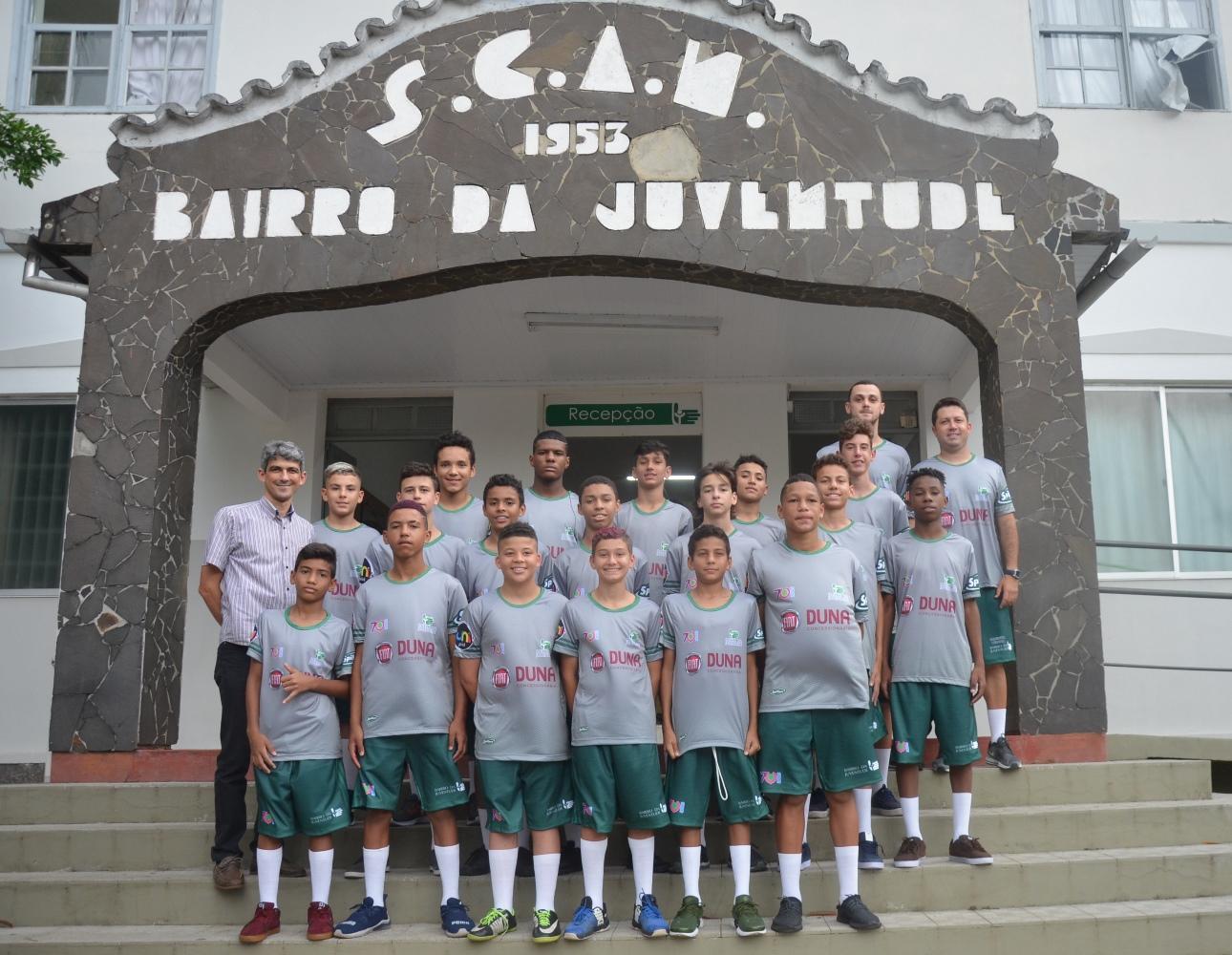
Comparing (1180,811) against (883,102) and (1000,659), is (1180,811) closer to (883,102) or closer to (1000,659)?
(1000,659)

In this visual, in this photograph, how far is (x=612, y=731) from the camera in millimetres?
5086

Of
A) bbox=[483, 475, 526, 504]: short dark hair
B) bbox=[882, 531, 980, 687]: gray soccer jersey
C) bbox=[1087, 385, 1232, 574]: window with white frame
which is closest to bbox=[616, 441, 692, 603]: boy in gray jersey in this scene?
bbox=[483, 475, 526, 504]: short dark hair

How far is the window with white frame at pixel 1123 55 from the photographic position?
10695 mm

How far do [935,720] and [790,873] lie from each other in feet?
3.69

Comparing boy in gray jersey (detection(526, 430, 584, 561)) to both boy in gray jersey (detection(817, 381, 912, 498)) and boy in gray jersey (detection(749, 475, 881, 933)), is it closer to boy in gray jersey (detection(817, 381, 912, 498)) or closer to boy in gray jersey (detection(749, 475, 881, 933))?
boy in gray jersey (detection(749, 475, 881, 933))

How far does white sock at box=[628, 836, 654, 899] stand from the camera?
5066mm

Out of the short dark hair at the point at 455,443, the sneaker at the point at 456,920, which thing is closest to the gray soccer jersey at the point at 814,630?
the sneaker at the point at 456,920

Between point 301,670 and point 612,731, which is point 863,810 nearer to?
point 612,731

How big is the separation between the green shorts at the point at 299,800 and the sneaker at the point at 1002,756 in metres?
3.31

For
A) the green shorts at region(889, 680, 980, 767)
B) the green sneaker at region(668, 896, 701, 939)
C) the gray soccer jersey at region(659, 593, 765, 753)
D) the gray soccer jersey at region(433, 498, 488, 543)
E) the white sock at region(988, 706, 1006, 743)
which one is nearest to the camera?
the green sneaker at region(668, 896, 701, 939)

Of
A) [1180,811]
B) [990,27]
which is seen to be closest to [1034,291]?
[1180,811]

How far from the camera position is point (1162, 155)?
1045 centimetres

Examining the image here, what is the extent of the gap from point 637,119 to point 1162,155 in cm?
573

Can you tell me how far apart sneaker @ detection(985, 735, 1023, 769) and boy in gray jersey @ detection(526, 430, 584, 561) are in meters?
2.45
